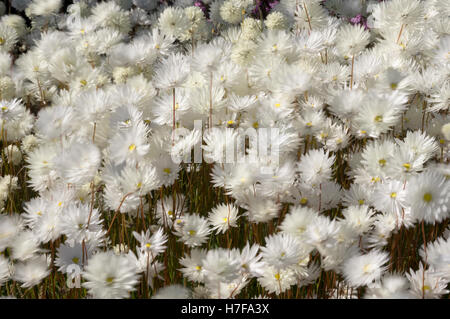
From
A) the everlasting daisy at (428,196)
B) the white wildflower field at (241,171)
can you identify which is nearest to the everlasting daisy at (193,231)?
the white wildflower field at (241,171)

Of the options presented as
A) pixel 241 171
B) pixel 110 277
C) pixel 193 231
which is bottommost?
pixel 110 277

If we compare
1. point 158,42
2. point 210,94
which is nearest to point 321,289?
point 210,94

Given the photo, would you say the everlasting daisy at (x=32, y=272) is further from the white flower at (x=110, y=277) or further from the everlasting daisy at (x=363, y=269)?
the everlasting daisy at (x=363, y=269)

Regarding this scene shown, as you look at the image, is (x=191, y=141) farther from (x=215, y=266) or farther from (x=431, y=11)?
(x=431, y=11)

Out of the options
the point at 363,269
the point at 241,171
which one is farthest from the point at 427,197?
the point at 241,171

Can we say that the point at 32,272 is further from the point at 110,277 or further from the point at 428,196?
the point at 428,196

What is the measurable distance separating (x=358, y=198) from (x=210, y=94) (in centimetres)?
63

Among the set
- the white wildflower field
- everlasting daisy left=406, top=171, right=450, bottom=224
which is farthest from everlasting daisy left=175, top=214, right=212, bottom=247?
everlasting daisy left=406, top=171, right=450, bottom=224

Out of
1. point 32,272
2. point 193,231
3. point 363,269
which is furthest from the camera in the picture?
point 193,231

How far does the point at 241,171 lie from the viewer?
160 centimetres

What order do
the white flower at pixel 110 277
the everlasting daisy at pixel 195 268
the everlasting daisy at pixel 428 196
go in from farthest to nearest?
the everlasting daisy at pixel 195 268, the everlasting daisy at pixel 428 196, the white flower at pixel 110 277

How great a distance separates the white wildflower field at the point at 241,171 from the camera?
4.93ft

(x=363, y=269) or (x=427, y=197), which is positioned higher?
(x=427, y=197)

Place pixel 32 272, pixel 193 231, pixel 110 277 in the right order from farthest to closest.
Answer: pixel 193 231 < pixel 32 272 < pixel 110 277
